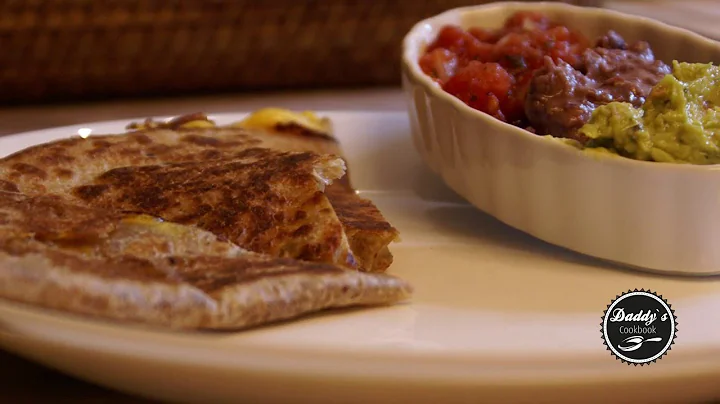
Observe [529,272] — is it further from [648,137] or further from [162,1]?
[162,1]

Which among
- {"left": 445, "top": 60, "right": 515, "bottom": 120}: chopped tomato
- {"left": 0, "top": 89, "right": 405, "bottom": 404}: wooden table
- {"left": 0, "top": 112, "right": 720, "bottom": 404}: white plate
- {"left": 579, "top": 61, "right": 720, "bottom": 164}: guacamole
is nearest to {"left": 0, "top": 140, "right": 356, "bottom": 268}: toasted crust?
{"left": 0, "top": 112, "right": 720, "bottom": 404}: white plate

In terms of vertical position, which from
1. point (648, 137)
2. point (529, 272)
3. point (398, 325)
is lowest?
point (529, 272)

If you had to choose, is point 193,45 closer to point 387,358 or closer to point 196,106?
point 196,106

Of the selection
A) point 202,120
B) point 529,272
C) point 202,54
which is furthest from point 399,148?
point 202,54

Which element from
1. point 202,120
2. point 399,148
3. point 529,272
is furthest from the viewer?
point 399,148

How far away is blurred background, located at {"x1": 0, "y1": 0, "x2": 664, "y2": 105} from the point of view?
3.17 meters

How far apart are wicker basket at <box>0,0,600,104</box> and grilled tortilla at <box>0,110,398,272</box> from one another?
3.23 feet

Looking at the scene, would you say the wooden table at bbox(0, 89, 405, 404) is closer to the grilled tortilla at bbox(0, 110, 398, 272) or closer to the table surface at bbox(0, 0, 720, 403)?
the table surface at bbox(0, 0, 720, 403)

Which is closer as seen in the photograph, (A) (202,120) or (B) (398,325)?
(B) (398,325)

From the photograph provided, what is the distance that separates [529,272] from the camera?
1.88m

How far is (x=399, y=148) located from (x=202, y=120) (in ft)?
2.13

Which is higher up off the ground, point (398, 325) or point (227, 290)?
point (227, 290)

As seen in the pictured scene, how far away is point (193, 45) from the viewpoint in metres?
3.34

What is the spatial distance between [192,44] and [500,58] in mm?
1533
